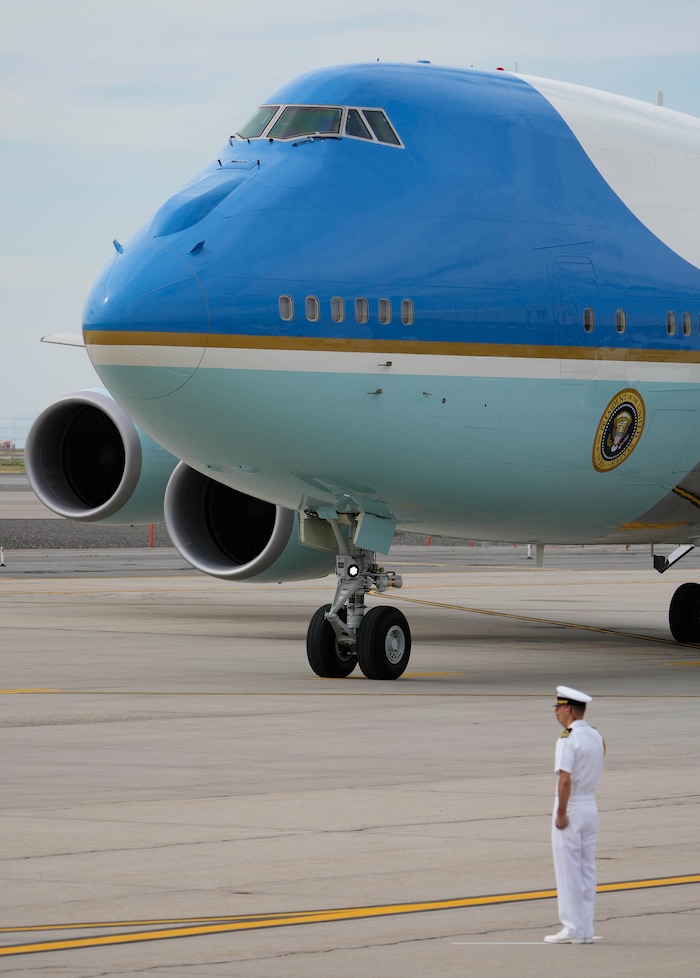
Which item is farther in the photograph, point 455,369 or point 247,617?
point 247,617

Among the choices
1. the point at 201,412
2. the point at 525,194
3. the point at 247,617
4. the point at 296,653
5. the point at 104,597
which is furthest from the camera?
the point at 104,597

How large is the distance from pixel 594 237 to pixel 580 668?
5.17 m

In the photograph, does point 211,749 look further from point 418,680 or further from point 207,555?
point 207,555

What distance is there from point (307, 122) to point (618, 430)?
4.77 metres

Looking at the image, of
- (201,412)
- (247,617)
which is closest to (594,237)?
(201,412)

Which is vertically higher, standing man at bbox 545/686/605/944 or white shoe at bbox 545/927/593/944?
standing man at bbox 545/686/605/944

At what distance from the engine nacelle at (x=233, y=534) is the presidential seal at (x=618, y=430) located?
18.2 feet

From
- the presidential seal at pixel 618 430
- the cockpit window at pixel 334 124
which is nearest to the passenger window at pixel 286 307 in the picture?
the cockpit window at pixel 334 124

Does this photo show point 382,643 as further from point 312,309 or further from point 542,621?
point 542,621

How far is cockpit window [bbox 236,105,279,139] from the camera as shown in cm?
1798

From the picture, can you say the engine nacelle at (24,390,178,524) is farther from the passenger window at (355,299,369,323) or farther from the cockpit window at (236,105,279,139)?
the passenger window at (355,299,369,323)

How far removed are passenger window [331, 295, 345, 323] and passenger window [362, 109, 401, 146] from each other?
205 cm

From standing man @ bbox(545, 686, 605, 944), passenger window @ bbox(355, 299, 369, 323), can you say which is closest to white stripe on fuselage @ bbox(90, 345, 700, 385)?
passenger window @ bbox(355, 299, 369, 323)

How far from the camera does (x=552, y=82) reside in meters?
19.6
